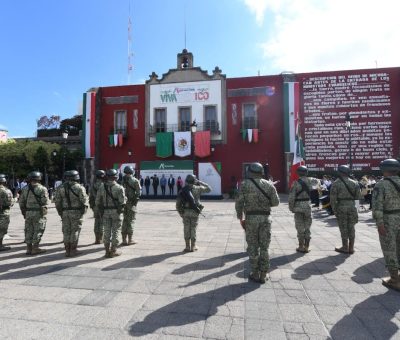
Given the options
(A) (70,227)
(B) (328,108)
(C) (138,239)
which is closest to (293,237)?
(C) (138,239)

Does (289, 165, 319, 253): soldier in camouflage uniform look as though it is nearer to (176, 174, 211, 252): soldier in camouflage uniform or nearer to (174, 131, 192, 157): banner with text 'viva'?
(176, 174, 211, 252): soldier in camouflage uniform

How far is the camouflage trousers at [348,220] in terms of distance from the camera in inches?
235

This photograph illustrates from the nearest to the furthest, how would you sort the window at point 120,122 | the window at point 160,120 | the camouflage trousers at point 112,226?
1. the camouflage trousers at point 112,226
2. the window at point 160,120
3. the window at point 120,122

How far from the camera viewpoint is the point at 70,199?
6.06 m

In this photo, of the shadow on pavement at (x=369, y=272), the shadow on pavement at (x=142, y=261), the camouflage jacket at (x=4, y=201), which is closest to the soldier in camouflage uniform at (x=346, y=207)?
the shadow on pavement at (x=369, y=272)

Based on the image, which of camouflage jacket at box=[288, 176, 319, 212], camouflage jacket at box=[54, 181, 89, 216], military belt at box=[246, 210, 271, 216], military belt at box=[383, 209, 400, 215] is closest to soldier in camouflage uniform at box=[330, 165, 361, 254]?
camouflage jacket at box=[288, 176, 319, 212]

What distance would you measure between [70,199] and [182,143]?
17290 millimetres

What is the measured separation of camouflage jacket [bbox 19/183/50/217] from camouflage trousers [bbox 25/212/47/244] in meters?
0.06

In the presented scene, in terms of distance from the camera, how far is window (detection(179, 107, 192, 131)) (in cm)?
2416

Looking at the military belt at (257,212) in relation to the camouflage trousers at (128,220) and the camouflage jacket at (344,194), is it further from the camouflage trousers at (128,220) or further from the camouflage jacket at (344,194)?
the camouflage trousers at (128,220)

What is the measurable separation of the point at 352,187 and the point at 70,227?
582 cm

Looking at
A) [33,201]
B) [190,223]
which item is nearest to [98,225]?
[33,201]

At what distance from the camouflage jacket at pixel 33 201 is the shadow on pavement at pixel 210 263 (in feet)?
11.0

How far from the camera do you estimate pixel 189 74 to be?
952 inches
